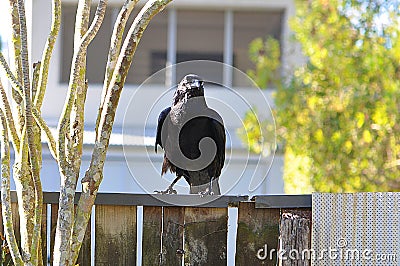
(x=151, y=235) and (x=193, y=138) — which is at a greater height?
(x=193, y=138)

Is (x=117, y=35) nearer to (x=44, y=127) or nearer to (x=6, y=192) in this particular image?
(x=44, y=127)

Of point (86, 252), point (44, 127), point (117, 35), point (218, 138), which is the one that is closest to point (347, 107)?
point (218, 138)

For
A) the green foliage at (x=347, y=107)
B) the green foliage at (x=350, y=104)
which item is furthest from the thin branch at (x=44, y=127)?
the green foliage at (x=350, y=104)

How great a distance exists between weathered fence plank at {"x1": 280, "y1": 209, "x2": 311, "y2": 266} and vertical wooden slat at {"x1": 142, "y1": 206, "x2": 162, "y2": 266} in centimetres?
62

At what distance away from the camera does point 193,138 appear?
387 cm

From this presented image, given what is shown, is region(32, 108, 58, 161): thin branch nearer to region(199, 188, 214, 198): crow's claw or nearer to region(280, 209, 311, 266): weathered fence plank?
region(199, 188, 214, 198): crow's claw

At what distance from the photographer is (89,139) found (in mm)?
7250

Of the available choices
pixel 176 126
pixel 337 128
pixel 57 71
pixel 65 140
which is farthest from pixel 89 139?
pixel 57 71

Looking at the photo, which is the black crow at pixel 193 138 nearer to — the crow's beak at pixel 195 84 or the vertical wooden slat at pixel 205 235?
the crow's beak at pixel 195 84

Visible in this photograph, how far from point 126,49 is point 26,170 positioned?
0.76 meters

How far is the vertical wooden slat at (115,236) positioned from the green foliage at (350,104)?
4.64m

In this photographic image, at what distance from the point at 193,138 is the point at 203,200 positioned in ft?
Result: 1.16

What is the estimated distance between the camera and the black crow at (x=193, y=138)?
3.80m

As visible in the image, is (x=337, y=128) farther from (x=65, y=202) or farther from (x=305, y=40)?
(x=65, y=202)
